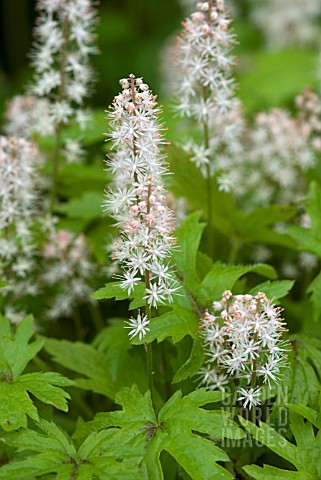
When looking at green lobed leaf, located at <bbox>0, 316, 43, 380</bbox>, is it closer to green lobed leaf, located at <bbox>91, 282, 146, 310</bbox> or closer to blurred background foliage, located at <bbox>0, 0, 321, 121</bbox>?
green lobed leaf, located at <bbox>91, 282, 146, 310</bbox>

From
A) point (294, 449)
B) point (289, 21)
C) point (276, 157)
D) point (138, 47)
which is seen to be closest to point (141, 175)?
point (294, 449)

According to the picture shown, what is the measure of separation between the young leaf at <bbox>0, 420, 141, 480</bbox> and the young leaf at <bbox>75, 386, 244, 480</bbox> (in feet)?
0.22

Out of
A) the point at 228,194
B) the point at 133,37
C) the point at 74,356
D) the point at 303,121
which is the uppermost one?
the point at 133,37

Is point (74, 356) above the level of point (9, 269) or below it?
below

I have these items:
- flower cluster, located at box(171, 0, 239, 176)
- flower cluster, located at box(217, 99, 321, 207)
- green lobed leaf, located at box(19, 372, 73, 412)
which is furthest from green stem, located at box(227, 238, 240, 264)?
green lobed leaf, located at box(19, 372, 73, 412)

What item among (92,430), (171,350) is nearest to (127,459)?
(92,430)

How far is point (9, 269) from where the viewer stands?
3.08 metres

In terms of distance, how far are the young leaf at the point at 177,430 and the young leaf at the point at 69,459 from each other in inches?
2.6

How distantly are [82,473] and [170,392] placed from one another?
0.83 meters

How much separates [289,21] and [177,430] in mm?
5573

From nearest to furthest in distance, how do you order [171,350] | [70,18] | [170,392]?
[170,392], [171,350], [70,18]

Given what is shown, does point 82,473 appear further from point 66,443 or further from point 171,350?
point 171,350

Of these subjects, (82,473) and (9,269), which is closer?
(82,473)

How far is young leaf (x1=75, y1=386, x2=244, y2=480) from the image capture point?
1819 mm
